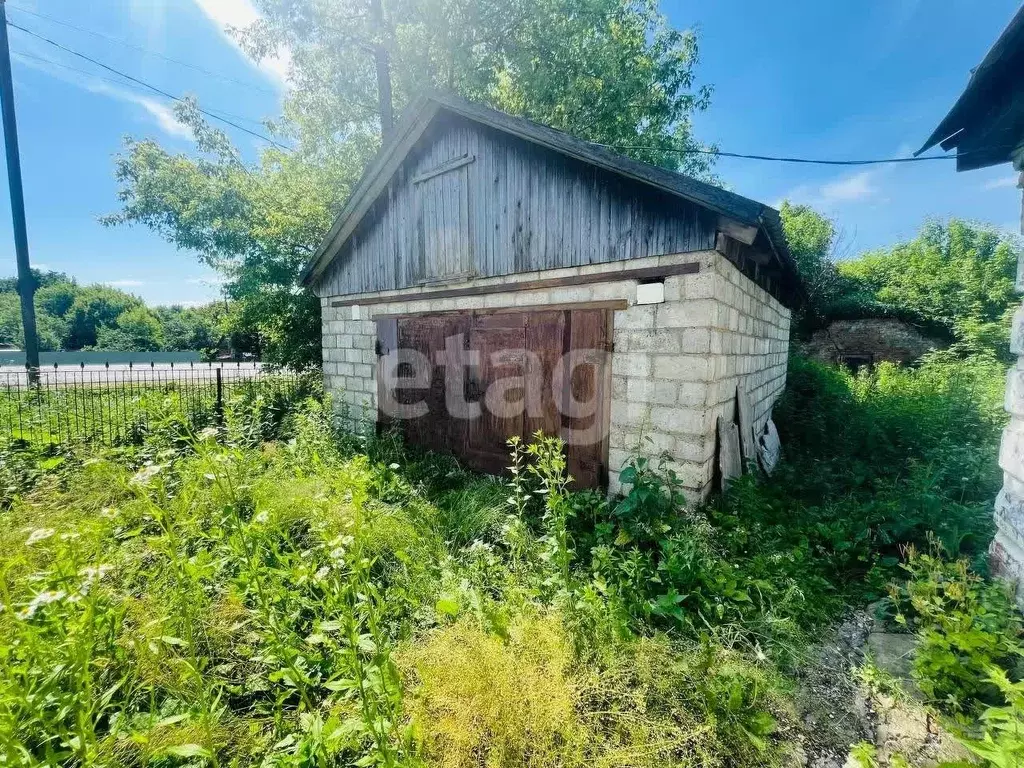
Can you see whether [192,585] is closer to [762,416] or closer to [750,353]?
[750,353]

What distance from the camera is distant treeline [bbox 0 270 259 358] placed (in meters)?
56.4

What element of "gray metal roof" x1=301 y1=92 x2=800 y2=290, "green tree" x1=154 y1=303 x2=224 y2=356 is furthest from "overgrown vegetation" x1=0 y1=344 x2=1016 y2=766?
"green tree" x1=154 y1=303 x2=224 y2=356

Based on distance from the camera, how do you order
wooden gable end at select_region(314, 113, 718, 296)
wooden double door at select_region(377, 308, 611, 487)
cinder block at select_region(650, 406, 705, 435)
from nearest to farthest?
cinder block at select_region(650, 406, 705, 435), wooden gable end at select_region(314, 113, 718, 296), wooden double door at select_region(377, 308, 611, 487)

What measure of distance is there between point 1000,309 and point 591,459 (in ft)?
61.9

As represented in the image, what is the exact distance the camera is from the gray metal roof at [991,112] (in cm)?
228

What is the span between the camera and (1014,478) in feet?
8.16

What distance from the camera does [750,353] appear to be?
5379 millimetres

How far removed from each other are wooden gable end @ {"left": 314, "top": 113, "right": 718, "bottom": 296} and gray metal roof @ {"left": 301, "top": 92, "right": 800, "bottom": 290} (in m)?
0.17

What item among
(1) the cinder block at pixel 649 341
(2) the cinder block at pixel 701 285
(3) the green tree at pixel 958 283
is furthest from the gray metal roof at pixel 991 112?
(3) the green tree at pixel 958 283

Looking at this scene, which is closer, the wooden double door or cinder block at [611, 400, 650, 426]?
cinder block at [611, 400, 650, 426]

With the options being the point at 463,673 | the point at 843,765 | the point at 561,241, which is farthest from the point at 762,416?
the point at 463,673

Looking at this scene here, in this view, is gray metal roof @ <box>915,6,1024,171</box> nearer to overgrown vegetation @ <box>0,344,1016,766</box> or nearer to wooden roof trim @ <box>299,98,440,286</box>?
overgrown vegetation @ <box>0,344,1016,766</box>

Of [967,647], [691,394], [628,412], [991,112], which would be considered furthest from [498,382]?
[991,112]

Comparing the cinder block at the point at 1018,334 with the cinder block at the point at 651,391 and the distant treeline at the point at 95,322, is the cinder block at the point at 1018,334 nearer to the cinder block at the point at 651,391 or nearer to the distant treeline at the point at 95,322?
the cinder block at the point at 651,391
